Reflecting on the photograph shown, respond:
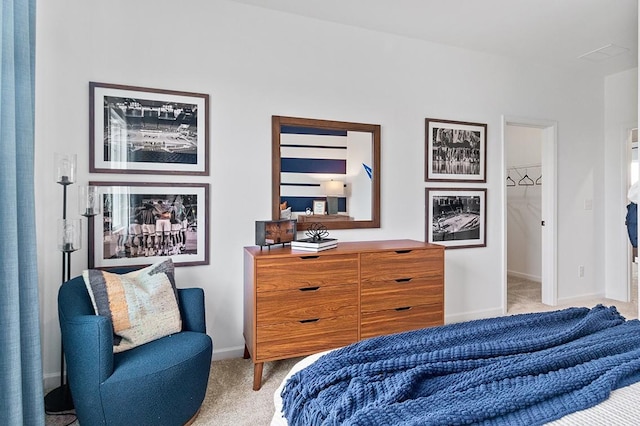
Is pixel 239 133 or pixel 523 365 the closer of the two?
pixel 523 365

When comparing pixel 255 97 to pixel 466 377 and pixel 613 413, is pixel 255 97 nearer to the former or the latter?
pixel 466 377

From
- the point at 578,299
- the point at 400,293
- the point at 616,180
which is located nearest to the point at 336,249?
the point at 400,293

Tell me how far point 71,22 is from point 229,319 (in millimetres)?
2250

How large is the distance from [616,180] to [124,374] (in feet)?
16.6

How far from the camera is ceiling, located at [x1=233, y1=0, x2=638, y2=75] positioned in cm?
273

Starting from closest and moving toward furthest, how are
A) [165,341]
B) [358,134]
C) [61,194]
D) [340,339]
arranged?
[165,341] → [61,194] → [340,339] → [358,134]

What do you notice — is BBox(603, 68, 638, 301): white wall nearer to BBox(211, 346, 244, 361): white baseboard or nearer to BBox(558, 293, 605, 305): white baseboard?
BBox(558, 293, 605, 305): white baseboard

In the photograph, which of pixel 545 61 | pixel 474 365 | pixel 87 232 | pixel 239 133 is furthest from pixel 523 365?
pixel 545 61

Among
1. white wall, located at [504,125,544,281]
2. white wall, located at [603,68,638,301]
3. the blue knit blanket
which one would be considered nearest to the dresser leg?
the blue knit blanket

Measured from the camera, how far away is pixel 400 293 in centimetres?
263

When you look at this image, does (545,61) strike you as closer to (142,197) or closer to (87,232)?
(142,197)

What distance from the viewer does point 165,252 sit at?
257 centimetres

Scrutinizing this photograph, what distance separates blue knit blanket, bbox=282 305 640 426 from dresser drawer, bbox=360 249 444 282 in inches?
43.2

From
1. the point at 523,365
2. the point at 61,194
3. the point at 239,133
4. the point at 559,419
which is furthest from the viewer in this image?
the point at 239,133
